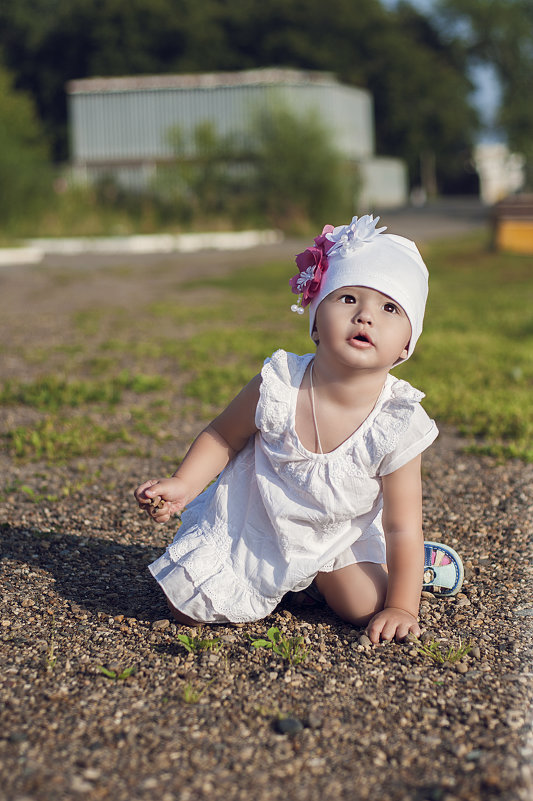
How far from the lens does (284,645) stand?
2494 mm

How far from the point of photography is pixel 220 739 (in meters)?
2.05

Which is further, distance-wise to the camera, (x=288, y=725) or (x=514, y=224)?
(x=514, y=224)

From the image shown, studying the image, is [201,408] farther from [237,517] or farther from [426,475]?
[237,517]

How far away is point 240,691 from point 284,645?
0.24m

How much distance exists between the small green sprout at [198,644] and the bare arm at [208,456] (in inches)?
12.8

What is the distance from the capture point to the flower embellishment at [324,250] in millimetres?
2588

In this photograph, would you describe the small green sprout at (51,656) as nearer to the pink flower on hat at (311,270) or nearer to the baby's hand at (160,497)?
the baby's hand at (160,497)

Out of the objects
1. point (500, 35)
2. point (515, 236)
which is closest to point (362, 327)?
point (515, 236)

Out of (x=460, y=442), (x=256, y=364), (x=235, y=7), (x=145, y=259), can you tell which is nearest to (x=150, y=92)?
(x=145, y=259)

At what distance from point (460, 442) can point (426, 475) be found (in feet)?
2.06

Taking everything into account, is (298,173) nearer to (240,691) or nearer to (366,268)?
(366,268)

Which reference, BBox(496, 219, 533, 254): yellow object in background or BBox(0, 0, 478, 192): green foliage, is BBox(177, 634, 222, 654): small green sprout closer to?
BBox(496, 219, 533, 254): yellow object in background

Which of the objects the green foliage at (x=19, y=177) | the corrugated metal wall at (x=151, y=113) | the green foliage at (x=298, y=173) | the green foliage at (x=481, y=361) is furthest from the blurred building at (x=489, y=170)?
the green foliage at (x=481, y=361)

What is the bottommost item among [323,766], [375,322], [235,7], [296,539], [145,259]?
[145,259]
